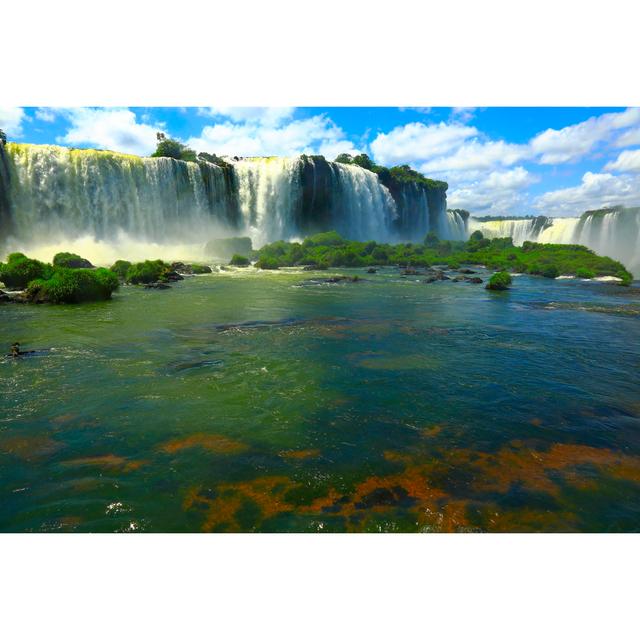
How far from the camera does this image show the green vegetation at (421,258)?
116 ft

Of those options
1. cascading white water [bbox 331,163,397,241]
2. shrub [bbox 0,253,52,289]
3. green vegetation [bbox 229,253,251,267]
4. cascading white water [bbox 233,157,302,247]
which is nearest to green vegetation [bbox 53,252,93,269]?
shrub [bbox 0,253,52,289]

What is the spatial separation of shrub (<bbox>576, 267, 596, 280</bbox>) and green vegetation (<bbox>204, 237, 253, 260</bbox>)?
99.8ft

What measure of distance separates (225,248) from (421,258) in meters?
20.3

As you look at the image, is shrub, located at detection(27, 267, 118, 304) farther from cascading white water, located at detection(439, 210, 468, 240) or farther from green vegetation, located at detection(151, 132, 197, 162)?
cascading white water, located at detection(439, 210, 468, 240)

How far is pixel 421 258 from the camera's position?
41500 millimetres

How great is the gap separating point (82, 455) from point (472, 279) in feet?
87.2

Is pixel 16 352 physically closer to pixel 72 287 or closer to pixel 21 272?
pixel 72 287

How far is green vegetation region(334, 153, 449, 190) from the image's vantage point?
232ft

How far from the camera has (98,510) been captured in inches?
157

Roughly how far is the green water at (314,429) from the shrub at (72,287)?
11.2 ft

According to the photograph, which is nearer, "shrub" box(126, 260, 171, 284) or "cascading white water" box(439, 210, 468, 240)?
"shrub" box(126, 260, 171, 284)

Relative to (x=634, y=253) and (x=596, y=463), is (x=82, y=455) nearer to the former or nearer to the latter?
(x=596, y=463)

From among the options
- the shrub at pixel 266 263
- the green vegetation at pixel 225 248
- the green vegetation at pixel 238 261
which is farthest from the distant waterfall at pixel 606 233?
the green vegetation at pixel 225 248

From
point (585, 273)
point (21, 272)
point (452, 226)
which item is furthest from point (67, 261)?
point (452, 226)
